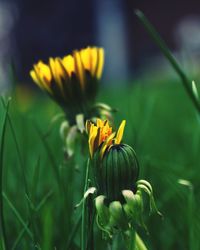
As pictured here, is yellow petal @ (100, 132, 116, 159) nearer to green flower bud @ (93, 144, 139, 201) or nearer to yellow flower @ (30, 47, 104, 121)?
green flower bud @ (93, 144, 139, 201)

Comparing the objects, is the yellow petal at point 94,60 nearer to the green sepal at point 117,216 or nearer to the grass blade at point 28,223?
the grass blade at point 28,223

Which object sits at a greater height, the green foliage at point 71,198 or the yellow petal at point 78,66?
the yellow petal at point 78,66

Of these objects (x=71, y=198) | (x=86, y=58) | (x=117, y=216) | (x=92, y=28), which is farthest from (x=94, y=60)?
(x=92, y=28)

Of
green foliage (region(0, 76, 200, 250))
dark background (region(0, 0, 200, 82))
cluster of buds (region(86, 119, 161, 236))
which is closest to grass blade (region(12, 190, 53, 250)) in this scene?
green foliage (region(0, 76, 200, 250))

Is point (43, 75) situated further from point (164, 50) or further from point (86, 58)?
point (164, 50)

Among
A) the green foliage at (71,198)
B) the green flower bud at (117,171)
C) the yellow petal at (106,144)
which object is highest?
the yellow petal at (106,144)

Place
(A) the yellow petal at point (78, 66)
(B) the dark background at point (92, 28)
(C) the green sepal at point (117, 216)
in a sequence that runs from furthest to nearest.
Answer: (B) the dark background at point (92, 28) → (A) the yellow petal at point (78, 66) → (C) the green sepal at point (117, 216)

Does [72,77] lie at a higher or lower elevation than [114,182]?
higher

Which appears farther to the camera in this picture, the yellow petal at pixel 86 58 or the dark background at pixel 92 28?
the dark background at pixel 92 28

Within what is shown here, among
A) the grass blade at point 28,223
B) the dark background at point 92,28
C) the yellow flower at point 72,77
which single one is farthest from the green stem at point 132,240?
the dark background at point 92,28
